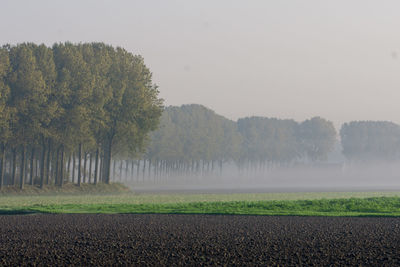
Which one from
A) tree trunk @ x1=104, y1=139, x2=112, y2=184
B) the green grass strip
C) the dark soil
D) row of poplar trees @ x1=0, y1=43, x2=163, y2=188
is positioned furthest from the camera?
tree trunk @ x1=104, y1=139, x2=112, y2=184

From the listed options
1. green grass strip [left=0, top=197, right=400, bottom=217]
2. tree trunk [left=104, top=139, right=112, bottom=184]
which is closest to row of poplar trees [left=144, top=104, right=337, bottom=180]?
tree trunk [left=104, top=139, right=112, bottom=184]

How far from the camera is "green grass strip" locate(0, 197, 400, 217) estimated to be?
139 feet

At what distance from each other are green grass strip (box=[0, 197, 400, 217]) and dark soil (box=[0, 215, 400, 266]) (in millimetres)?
4553

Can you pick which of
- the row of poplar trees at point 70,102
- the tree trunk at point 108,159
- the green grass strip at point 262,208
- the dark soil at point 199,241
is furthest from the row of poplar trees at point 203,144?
the dark soil at point 199,241

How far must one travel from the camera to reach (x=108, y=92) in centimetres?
7944

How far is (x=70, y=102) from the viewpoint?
76812 millimetres

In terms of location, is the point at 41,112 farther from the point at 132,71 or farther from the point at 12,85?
the point at 132,71

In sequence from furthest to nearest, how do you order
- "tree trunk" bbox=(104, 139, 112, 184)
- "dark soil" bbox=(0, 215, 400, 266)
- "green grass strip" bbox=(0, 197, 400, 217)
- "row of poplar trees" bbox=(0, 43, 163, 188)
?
"tree trunk" bbox=(104, 139, 112, 184) < "row of poplar trees" bbox=(0, 43, 163, 188) < "green grass strip" bbox=(0, 197, 400, 217) < "dark soil" bbox=(0, 215, 400, 266)

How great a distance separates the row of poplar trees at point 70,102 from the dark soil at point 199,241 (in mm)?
35091

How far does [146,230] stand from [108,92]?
51.1m

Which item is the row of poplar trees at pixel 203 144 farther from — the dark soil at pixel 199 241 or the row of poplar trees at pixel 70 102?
the dark soil at pixel 199 241

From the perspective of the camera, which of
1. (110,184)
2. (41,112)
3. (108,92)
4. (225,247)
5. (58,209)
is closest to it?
(225,247)

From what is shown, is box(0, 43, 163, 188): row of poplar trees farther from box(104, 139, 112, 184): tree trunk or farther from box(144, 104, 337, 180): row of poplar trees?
box(144, 104, 337, 180): row of poplar trees

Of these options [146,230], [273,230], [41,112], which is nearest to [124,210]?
[146,230]
